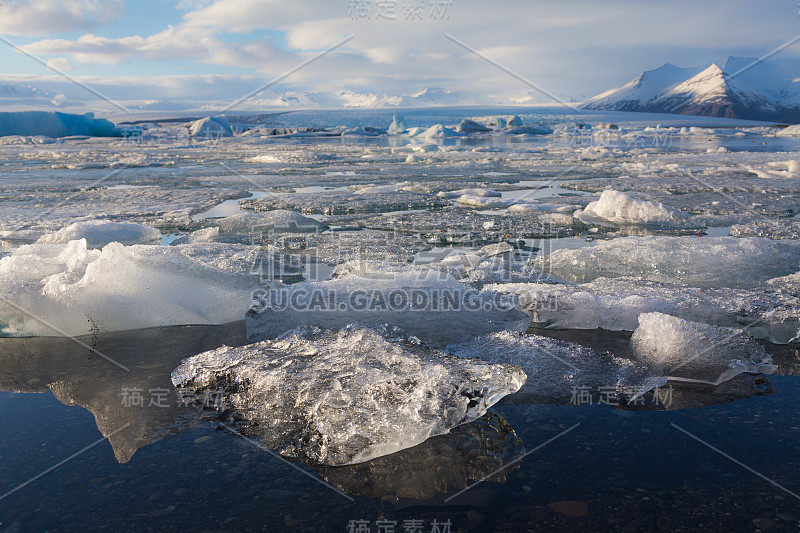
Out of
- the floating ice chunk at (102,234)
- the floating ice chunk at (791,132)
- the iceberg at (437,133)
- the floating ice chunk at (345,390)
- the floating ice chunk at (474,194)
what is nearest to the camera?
the floating ice chunk at (345,390)

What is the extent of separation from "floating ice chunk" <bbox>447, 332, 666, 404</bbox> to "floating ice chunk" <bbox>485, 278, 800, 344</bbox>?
330 millimetres

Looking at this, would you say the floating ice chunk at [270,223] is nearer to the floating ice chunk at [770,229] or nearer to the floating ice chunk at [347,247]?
the floating ice chunk at [347,247]

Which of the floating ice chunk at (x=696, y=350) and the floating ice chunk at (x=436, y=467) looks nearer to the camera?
the floating ice chunk at (x=436, y=467)

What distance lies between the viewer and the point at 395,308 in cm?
293

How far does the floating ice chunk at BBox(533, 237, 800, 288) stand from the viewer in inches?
145

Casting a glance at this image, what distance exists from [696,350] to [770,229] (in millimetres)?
3896

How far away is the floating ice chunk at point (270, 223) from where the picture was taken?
5.54 meters

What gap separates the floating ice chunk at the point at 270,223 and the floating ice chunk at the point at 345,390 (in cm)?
322

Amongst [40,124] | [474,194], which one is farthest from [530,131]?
[40,124]

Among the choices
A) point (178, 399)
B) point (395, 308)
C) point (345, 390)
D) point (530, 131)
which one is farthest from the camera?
point (530, 131)

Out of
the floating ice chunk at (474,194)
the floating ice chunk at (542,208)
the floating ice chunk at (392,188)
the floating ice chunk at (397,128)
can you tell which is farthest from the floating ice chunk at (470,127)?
the floating ice chunk at (542,208)

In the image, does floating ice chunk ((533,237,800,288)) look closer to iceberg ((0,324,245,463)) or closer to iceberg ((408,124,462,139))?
iceberg ((0,324,245,463))

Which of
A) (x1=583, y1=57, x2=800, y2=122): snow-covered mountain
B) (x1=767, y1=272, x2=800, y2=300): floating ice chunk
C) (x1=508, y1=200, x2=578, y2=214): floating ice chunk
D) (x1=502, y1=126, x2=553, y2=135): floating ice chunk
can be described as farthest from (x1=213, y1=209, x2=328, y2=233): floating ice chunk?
(x1=583, y1=57, x2=800, y2=122): snow-covered mountain

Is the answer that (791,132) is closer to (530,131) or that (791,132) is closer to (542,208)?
(530,131)
